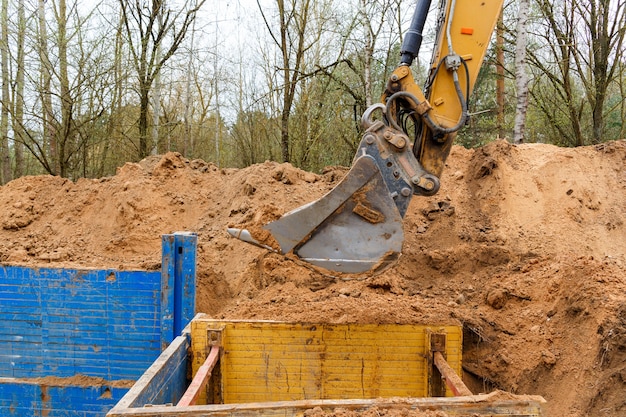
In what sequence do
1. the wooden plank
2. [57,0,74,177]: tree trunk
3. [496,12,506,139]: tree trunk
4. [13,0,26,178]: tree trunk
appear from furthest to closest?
[496,12,506,139]: tree trunk → [13,0,26,178]: tree trunk → [57,0,74,177]: tree trunk → the wooden plank

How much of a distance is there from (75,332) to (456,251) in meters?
3.91

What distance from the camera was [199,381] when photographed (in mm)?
2723

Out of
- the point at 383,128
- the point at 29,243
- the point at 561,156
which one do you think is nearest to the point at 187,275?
the point at 383,128

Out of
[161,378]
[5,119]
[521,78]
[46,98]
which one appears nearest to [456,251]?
[161,378]

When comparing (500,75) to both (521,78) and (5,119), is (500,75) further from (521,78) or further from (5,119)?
(5,119)

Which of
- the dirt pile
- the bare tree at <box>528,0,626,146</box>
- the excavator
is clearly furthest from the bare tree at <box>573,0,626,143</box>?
the excavator

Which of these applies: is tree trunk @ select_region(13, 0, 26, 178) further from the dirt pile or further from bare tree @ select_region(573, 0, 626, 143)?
bare tree @ select_region(573, 0, 626, 143)

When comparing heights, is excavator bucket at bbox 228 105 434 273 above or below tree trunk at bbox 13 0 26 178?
below

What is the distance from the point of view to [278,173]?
7.15m

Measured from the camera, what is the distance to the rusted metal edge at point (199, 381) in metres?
2.38

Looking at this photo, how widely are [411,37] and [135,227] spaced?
15.7 feet

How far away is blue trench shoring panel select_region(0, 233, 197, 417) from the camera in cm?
421

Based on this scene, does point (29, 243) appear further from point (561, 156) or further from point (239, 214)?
point (561, 156)

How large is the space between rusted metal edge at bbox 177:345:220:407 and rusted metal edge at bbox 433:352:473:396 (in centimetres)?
134
